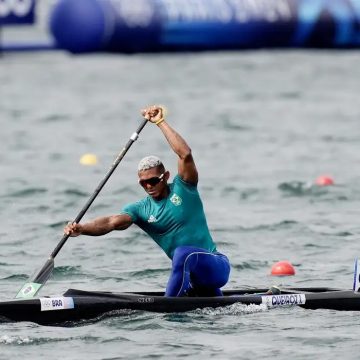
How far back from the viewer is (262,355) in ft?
43.7

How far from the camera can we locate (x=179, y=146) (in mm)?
14406

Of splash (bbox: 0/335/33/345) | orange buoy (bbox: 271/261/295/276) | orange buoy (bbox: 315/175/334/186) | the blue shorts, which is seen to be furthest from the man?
orange buoy (bbox: 315/175/334/186)

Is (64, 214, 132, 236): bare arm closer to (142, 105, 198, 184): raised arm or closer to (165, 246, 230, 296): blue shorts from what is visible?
(165, 246, 230, 296): blue shorts

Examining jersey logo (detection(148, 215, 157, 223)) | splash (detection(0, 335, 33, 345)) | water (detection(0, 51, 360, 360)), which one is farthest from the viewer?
jersey logo (detection(148, 215, 157, 223))

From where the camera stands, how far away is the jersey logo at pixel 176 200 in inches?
579

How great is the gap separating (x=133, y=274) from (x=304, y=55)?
32.3 m

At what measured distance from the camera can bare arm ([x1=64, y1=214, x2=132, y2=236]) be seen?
14523 millimetres

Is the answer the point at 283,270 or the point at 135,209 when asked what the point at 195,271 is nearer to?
the point at 135,209

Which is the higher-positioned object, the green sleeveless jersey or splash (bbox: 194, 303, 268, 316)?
the green sleeveless jersey

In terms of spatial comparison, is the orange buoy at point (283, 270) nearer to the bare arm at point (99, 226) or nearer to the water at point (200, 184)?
the water at point (200, 184)

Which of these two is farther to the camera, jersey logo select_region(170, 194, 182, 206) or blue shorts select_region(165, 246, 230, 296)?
jersey logo select_region(170, 194, 182, 206)

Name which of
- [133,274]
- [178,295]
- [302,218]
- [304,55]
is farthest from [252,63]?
[178,295]

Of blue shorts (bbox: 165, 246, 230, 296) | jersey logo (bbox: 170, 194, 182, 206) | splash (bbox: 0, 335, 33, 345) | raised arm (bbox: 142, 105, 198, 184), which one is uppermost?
raised arm (bbox: 142, 105, 198, 184)

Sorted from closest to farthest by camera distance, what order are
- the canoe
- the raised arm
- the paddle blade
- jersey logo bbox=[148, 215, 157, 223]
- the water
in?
the water → the canoe → the raised arm → jersey logo bbox=[148, 215, 157, 223] → the paddle blade
